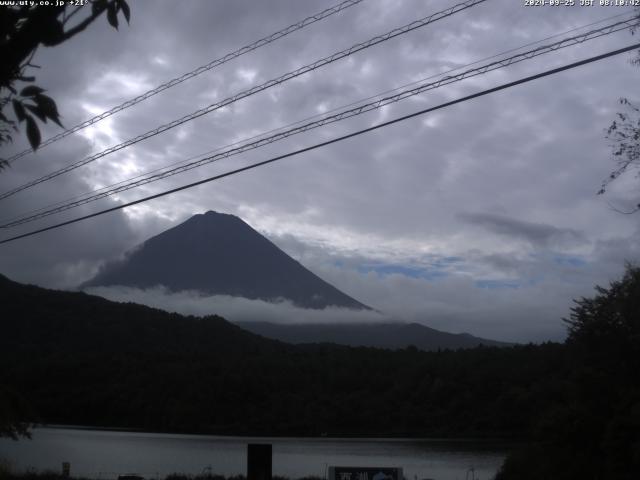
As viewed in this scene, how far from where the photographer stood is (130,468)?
37.0 meters

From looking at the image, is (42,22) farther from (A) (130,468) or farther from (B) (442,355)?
(B) (442,355)

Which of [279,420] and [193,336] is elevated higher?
[193,336]

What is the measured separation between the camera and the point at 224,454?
47.0 metres

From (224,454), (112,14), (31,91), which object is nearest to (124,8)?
(112,14)

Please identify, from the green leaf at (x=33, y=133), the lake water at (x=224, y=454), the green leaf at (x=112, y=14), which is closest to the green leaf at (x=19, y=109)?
the green leaf at (x=33, y=133)

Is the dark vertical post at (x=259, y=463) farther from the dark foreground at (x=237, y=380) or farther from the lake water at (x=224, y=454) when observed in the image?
the dark foreground at (x=237, y=380)

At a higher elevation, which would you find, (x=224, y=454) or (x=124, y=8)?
(x=124, y=8)

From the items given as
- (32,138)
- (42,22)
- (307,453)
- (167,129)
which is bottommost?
(307,453)

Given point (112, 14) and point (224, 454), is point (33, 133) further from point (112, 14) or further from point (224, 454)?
point (224, 454)

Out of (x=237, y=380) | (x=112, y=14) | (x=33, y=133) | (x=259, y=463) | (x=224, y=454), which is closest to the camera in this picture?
(x=33, y=133)

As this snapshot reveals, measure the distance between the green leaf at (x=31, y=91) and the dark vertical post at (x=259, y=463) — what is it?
51.7ft

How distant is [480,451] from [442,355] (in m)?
20.8

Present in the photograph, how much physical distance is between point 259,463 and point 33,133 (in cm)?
1577

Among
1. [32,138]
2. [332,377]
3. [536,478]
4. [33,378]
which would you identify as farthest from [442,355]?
[32,138]
